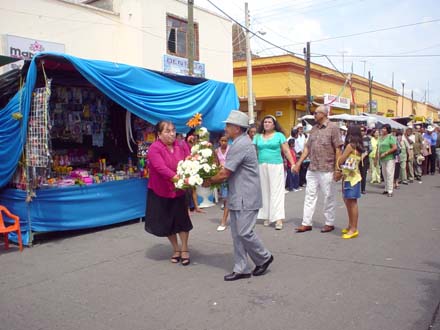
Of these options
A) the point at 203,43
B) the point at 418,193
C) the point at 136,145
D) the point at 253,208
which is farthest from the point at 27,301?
the point at 203,43

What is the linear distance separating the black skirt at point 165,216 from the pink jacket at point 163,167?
0.31ft

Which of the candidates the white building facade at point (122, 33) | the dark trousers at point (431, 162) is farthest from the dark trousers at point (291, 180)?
the white building facade at point (122, 33)

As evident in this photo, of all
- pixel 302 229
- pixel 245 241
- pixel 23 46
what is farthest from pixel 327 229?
pixel 23 46

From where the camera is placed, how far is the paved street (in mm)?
3756

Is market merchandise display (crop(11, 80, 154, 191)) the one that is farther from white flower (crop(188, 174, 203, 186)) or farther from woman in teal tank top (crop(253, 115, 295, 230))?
white flower (crop(188, 174, 203, 186))

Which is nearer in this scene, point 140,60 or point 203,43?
point 140,60

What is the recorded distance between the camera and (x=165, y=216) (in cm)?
530

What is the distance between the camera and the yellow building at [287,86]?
83.0ft

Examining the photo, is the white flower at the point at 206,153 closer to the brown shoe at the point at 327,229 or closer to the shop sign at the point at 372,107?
the brown shoe at the point at 327,229

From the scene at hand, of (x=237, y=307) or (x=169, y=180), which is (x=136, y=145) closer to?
(x=169, y=180)

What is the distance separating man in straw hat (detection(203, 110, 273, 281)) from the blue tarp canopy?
9.59 feet

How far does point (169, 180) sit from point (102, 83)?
2441 millimetres

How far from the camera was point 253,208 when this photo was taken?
466 centimetres

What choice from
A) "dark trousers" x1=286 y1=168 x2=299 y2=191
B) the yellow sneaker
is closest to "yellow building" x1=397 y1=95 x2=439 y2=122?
"dark trousers" x1=286 y1=168 x2=299 y2=191
